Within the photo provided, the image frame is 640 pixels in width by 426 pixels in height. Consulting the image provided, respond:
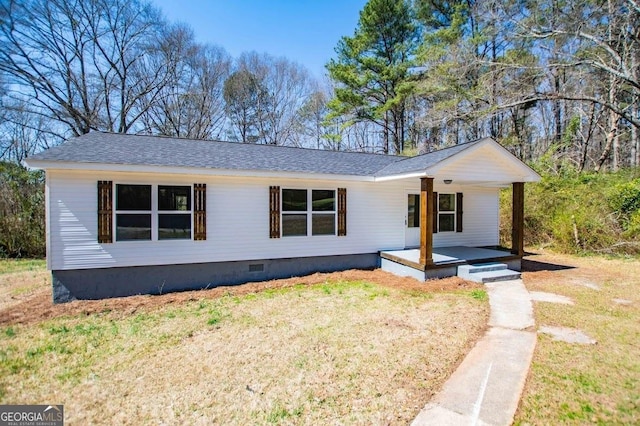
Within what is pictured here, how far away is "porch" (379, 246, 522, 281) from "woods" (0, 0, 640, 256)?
27.2ft

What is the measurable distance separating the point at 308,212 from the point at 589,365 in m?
6.34

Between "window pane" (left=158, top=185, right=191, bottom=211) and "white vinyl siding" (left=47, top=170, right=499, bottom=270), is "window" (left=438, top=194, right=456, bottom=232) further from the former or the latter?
"window pane" (left=158, top=185, right=191, bottom=211)

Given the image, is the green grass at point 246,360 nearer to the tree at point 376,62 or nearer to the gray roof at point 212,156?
the gray roof at point 212,156

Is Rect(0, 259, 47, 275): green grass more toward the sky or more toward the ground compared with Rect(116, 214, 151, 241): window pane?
more toward the ground

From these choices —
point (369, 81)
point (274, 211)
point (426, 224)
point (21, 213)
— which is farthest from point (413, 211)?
point (21, 213)

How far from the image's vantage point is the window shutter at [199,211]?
7309mm

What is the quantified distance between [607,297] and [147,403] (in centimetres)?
826

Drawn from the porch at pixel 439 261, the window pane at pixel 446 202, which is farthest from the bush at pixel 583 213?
the window pane at pixel 446 202

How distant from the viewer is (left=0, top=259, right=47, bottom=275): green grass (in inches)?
369

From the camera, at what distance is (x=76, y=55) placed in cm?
1739

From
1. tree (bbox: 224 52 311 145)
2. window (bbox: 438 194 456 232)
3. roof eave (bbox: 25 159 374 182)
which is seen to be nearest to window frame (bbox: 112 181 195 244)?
roof eave (bbox: 25 159 374 182)

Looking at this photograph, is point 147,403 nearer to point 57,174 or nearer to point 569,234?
point 57,174

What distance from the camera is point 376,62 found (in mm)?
18781

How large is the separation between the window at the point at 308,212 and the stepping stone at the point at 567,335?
5.35 metres
